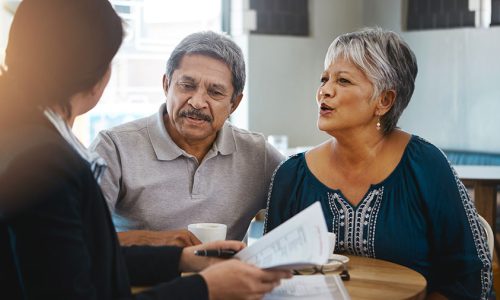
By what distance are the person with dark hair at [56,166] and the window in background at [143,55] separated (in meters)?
3.94

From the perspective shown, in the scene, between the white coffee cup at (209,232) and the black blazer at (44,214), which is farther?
the white coffee cup at (209,232)

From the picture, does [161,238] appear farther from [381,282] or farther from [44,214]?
[44,214]

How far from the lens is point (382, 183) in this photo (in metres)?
2.15

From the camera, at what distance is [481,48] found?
5.25 m

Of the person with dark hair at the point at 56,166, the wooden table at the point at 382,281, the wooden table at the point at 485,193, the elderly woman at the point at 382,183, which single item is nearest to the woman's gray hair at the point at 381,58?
the elderly woman at the point at 382,183

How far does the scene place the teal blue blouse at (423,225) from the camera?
2.06 metres

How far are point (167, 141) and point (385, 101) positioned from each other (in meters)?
0.69

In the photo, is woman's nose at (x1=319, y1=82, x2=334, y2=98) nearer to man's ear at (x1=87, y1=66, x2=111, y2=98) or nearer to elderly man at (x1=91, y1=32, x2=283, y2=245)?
elderly man at (x1=91, y1=32, x2=283, y2=245)

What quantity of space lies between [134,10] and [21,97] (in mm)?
4161

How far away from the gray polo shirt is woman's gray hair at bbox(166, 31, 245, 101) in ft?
0.59

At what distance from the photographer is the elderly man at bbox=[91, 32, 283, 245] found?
2.19m

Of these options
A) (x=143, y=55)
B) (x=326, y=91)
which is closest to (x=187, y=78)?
(x=326, y=91)

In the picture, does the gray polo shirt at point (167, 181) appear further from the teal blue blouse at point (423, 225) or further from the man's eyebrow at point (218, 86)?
the teal blue blouse at point (423, 225)

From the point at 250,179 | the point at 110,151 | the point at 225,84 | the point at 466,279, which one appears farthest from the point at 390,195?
the point at 110,151
